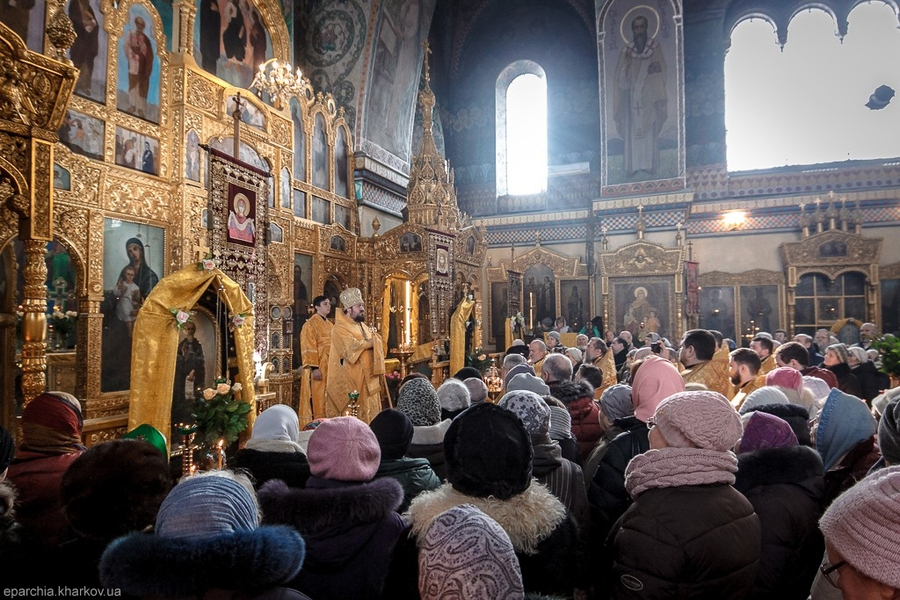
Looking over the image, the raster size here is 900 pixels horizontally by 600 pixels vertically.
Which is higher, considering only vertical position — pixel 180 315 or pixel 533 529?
pixel 180 315

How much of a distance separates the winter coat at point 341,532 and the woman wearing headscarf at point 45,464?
1.15 meters

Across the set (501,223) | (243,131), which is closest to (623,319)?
(501,223)

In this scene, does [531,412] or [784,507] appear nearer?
[784,507]

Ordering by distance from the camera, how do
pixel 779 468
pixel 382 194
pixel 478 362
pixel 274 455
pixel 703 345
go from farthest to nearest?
1. pixel 382 194
2. pixel 478 362
3. pixel 703 345
4. pixel 274 455
5. pixel 779 468

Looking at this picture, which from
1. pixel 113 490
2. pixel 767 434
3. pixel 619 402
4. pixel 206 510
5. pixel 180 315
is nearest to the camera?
pixel 206 510

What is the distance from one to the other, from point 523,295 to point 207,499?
51.1 feet

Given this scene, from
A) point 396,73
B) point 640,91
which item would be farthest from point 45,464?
point 640,91

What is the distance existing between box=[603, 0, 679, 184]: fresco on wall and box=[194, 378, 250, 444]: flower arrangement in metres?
13.7

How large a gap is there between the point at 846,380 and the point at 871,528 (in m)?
5.96

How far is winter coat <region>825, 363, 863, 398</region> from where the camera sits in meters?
6.01

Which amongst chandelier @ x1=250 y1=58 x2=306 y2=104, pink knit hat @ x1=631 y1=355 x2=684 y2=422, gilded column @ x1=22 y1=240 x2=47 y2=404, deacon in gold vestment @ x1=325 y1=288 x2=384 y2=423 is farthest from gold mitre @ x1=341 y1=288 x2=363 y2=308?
pink knit hat @ x1=631 y1=355 x2=684 y2=422

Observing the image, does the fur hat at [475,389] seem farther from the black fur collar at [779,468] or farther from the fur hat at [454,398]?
the black fur collar at [779,468]

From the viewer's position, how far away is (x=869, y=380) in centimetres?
644

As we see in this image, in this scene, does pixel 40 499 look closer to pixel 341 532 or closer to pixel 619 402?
pixel 341 532
